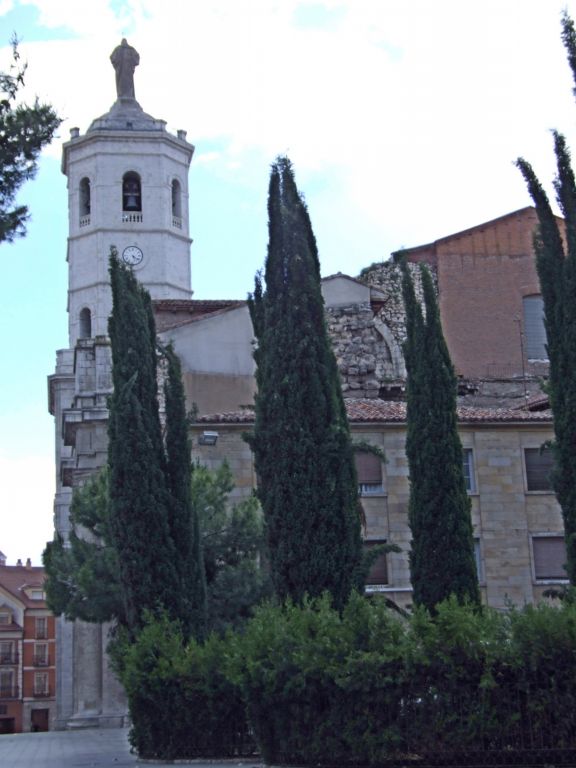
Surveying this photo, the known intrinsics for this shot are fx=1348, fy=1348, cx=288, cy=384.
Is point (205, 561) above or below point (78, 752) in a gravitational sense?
above

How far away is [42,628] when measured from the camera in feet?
245

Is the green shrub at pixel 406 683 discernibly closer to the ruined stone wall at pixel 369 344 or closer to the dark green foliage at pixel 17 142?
the dark green foliage at pixel 17 142

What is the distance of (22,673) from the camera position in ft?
237

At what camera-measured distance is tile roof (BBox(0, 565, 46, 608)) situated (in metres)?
75.5

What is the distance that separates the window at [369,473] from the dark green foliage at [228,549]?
351 cm

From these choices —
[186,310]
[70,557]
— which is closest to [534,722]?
[70,557]

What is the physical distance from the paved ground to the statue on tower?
36.1 meters

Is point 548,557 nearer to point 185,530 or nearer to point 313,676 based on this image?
point 185,530

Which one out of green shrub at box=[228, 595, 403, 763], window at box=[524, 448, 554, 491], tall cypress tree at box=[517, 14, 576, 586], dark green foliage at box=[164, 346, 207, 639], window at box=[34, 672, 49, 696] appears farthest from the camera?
window at box=[34, 672, 49, 696]

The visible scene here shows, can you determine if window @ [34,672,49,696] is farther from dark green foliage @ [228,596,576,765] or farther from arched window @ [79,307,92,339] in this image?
dark green foliage @ [228,596,576,765]

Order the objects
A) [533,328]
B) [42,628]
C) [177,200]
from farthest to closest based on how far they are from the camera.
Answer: [42,628] → [177,200] → [533,328]

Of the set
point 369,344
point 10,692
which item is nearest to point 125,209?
point 369,344

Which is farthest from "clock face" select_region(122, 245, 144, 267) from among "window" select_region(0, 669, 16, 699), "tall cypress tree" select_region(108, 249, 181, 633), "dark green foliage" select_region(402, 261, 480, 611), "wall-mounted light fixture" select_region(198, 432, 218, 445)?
"tall cypress tree" select_region(108, 249, 181, 633)

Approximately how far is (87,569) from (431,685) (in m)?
12.0
